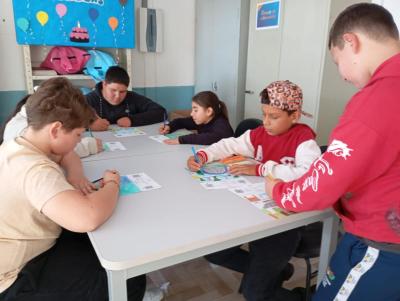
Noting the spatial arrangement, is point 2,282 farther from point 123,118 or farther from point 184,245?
point 123,118

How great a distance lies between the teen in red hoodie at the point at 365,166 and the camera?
0.86 metres

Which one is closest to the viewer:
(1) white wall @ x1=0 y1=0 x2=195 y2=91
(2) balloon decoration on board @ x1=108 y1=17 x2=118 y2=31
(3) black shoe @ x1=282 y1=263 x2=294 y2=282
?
(3) black shoe @ x1=282 y1=263 x2=294 y2=282

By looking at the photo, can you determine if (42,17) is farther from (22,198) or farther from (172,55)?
(22,198)

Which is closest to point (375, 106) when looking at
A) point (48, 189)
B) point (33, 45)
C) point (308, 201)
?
point (308, 201)

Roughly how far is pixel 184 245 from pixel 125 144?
1245 millimetres

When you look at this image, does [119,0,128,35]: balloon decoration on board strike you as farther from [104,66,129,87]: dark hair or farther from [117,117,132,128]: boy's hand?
[117,117,132,128]: boy's hand

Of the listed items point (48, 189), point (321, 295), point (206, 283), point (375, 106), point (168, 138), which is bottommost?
point (206, 283)

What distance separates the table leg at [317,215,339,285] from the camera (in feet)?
4.25

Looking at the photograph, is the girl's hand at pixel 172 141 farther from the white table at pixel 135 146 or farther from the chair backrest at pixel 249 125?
the chair backrest at pixel 249 125

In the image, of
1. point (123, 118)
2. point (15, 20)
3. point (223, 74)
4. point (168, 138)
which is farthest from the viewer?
point (223, 74)

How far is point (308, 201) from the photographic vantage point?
39.4 inches

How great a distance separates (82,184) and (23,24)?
2.50 metres

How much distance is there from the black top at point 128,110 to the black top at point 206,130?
1.06 ft

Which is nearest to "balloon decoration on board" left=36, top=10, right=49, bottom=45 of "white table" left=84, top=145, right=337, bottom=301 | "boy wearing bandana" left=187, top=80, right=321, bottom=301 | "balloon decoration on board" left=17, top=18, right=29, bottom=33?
"balloon decoration on board" left=17, top=18, right=29, bottom=33
